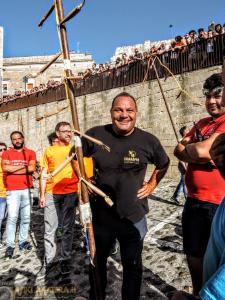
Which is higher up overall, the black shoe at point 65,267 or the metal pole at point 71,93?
the metal pole at point 71,93

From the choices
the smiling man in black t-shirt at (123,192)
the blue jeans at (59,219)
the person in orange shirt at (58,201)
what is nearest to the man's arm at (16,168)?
the person in orange shirt at (58,201)

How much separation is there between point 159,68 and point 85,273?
10409 mm

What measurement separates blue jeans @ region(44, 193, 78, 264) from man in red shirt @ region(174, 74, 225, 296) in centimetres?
222

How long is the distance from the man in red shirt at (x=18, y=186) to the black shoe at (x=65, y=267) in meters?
1.20

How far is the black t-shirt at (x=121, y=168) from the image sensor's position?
273 centimetres

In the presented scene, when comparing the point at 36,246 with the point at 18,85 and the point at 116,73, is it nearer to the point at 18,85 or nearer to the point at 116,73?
the point at 116,73

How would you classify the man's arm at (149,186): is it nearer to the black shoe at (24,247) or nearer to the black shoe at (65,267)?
the black shoe at (65,267)

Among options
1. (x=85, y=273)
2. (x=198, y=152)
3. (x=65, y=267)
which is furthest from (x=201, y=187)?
(x=65, y=267)

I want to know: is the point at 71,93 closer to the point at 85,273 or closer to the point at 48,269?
the point at 85,273

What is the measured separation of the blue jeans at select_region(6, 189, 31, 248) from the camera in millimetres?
4980

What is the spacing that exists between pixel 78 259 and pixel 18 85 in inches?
1344

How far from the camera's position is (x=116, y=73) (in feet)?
48.6

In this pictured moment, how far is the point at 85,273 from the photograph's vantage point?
4.05 m

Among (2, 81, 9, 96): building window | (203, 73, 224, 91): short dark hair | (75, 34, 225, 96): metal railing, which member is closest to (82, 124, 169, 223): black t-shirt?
(203, 73, 224, 91): short dark hair
